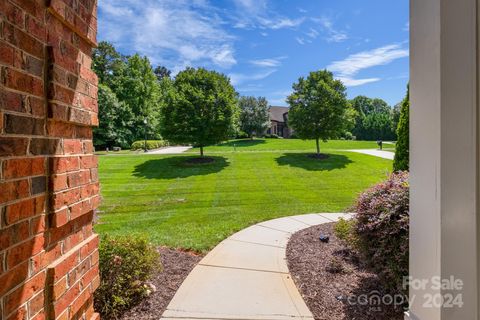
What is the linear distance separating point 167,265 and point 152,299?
83 centimetres

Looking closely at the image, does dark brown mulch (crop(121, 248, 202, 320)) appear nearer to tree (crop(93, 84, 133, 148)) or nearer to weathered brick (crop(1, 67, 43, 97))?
weathered brick (crop(1, 67, 43, 97))

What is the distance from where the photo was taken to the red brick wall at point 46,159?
3.93ft

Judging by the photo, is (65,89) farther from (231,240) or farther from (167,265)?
(231,240)

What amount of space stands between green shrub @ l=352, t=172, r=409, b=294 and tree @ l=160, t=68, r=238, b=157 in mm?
12421

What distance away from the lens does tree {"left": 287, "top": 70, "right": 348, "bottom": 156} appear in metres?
17.4

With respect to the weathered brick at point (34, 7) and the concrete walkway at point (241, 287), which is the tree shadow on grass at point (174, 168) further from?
the weathered brick at point (34, 7)

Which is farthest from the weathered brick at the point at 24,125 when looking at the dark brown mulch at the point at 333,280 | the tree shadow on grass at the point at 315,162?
the tree shadow on grass at the point at 315,162

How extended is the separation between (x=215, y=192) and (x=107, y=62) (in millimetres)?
33554

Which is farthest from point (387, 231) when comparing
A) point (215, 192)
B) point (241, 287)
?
point (215, 192)

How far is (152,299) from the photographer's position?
298 centimetres

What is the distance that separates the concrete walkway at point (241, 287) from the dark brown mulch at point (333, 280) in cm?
15

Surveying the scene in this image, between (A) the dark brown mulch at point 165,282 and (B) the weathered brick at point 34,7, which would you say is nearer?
(B) the weathered brick at point 34,7

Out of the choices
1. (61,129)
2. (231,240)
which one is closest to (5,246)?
(61,129)

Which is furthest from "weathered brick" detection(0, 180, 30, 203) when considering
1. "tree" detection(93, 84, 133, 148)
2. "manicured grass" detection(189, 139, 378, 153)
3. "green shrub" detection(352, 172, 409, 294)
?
"tree" detection(93, 84, 133, 148)
